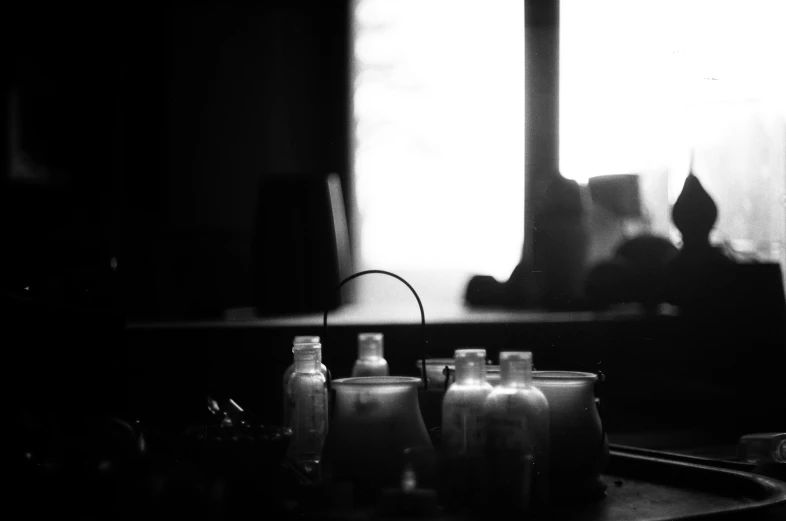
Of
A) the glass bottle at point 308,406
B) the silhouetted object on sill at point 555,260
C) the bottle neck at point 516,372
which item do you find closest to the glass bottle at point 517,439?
the bottle neck at point 516,372

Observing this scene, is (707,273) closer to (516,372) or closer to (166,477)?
(516,372)

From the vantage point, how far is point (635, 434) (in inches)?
62.0

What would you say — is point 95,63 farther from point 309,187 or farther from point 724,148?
point 724,148

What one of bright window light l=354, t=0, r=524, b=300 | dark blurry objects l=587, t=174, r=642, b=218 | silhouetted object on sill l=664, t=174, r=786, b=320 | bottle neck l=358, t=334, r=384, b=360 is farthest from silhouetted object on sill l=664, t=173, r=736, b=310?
bottle neck l=358, t=334, r=384, b=360

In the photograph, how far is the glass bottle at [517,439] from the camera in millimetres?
794

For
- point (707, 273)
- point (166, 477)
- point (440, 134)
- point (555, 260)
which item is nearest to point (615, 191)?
point (555, 260)

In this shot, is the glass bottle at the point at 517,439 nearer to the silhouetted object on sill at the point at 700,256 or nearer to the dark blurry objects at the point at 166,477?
the dark blurry objects at the point at 166,477

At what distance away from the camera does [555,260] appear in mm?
1665

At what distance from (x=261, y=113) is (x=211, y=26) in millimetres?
424

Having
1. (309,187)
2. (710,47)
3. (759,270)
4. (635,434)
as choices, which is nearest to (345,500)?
(635,434)

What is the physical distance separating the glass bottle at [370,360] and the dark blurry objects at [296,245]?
71cm

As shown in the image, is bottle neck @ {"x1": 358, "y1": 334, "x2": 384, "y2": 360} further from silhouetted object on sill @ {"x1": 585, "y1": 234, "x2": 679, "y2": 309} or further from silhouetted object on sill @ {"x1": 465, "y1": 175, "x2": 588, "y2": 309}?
silhouetted object on sill @ {"x1": 585, "y1": 234, "x2": 679, "y2": 309}

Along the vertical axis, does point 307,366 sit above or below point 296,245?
below

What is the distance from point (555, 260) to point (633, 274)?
0.35m
